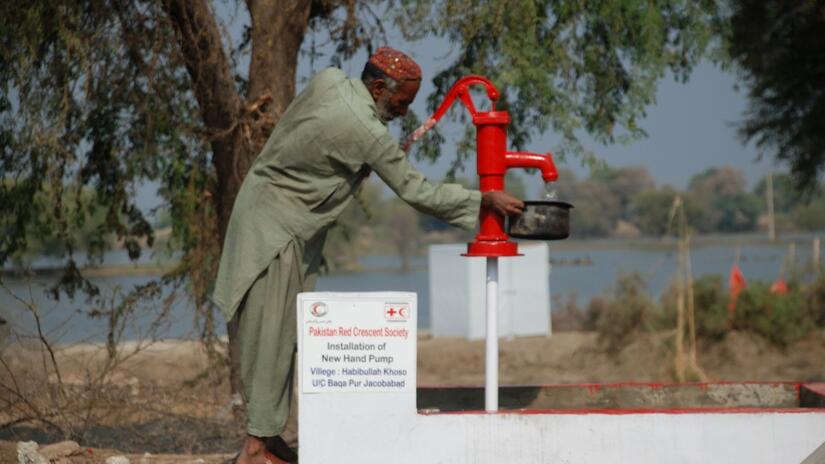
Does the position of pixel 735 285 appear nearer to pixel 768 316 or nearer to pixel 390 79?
pixel 768 316

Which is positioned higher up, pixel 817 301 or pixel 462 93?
pixel 462 93

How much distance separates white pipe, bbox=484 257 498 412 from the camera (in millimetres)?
5004

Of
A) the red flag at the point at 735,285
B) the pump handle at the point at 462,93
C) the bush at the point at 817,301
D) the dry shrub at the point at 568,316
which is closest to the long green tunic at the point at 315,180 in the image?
the pump handle at the point at 462,93

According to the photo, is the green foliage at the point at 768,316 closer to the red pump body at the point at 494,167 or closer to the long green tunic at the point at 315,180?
the red pump body at the point at 494,167

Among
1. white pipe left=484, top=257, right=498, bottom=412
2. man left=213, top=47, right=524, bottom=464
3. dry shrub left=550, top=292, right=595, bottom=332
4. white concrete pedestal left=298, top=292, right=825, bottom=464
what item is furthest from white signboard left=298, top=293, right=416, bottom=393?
dry shrub left=550, top=292, right=595, bottom=332

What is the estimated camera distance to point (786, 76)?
12641 mm

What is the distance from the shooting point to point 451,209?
493cm

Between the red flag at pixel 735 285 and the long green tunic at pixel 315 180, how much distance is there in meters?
10.9

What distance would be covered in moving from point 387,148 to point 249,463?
148 centimetres

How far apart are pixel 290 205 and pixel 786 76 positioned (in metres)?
9.14

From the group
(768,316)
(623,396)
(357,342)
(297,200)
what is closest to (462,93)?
(297,200)

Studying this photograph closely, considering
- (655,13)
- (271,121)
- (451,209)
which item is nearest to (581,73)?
(655,13)

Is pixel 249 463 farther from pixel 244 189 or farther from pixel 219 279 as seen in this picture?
pixel 244 189

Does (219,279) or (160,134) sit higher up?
(160,134)
